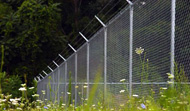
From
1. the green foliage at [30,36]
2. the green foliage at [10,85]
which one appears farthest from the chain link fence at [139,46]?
the green foliage at [30,36]

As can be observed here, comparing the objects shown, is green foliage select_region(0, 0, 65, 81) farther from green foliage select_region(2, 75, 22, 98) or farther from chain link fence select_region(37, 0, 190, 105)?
chain link fence select_region(37, 0, 190, 105)

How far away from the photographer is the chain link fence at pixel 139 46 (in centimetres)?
462

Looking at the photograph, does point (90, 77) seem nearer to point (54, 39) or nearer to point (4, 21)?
point (4, 21)

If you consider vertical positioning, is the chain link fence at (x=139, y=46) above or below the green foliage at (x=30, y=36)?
below

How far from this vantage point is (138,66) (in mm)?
6090

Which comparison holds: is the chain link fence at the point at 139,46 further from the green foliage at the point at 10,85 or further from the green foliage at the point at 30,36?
the green foliage at the point at 30,36

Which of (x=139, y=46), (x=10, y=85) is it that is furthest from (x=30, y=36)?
(x=139, y=46)

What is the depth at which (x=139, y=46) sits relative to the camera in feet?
20.1

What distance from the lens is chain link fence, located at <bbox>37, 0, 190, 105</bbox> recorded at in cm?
462

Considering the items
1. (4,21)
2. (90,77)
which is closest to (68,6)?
(4,21)

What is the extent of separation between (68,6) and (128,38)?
A: 27.8 m

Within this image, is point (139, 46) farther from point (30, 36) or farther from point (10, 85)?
point (30, 36)

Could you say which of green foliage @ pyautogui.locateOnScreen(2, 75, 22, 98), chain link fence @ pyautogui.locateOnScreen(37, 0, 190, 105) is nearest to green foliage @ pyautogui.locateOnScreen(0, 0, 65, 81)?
green foliage @ pyautogui.locateOnScreen(2, 75, 22, 98)

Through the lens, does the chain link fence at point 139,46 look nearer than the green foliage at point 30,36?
Yes
